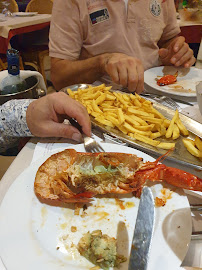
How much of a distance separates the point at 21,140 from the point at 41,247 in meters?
0.86

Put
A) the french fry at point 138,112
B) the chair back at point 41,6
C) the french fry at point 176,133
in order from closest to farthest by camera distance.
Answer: the french fry at point 176,133, the french fry at point 138,112, the chair back at point 41,6

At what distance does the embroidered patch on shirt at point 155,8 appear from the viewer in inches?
76.9

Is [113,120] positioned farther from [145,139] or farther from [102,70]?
[102,70]

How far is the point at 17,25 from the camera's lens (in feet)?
13.6

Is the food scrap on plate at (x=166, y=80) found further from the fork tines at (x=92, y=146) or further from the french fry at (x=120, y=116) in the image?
the fork tines at (x=92, y=146)

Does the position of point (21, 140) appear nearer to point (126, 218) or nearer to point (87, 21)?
point (126, 218)

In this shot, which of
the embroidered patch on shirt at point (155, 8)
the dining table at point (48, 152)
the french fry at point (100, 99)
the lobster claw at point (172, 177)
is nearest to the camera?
the dining table at point (48, 152)

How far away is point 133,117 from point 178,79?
78 centimetres

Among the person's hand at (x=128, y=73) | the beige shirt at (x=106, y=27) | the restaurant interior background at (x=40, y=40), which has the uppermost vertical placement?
the beige shirt at (x=106, y=27)

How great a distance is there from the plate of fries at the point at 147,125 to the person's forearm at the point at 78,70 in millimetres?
522

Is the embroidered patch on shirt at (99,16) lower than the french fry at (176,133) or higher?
higher

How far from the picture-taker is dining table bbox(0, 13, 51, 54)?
13.0 ft

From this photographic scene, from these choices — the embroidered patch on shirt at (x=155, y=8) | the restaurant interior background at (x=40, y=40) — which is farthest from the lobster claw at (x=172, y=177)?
the restaurant interior background at (x=40, y=40)

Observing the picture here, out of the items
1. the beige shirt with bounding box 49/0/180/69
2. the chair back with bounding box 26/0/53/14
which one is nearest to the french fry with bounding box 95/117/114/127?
the beige shirt with bounding box 49/0/180/69
